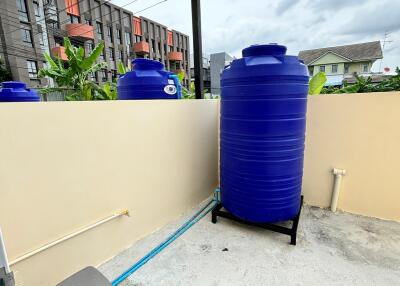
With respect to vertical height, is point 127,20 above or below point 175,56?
above

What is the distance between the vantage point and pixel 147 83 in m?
1.82

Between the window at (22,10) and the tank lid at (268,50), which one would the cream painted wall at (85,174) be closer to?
the tank lid at (268,50)

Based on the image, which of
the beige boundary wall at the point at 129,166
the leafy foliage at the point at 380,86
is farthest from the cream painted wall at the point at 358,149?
the leafy foliage at the point at 380,86

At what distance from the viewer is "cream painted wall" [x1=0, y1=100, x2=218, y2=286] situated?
98 centimetres

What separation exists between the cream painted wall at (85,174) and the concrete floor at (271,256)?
0.22m

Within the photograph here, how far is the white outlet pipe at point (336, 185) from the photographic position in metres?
1.88

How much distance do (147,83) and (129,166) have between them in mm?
760

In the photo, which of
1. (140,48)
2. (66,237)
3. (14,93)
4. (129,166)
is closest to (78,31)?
(140,48)

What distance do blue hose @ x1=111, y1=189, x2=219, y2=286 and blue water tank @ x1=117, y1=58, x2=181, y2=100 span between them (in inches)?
43.0

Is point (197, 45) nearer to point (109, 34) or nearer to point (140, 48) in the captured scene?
point (140, 48)

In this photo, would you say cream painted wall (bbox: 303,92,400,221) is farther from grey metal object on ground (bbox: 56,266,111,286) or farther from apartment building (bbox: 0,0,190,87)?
apartment building (bbox: 0,0,190,87)

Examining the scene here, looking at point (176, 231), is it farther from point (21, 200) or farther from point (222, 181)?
point (21, 200)

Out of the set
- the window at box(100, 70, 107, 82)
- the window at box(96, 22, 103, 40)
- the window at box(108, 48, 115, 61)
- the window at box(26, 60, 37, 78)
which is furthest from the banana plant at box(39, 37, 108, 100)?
the window at box(108, 48, 115, 61)

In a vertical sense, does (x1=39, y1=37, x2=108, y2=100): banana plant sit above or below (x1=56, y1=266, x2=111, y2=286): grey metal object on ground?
above
